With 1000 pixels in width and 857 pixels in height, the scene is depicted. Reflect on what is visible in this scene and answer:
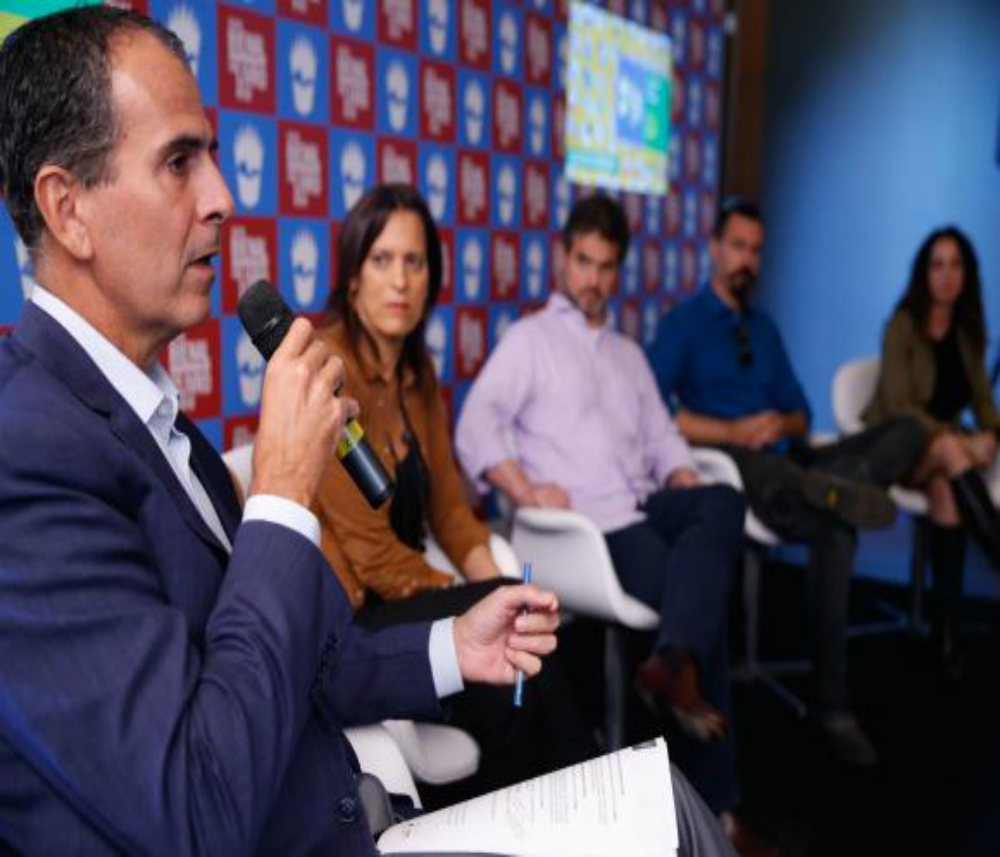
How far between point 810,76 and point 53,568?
505 cm

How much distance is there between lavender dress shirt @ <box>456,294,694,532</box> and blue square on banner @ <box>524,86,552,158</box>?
0.72m

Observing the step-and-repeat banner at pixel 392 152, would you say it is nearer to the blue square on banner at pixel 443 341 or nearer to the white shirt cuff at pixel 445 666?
the blue square on banner at pixel 443 341

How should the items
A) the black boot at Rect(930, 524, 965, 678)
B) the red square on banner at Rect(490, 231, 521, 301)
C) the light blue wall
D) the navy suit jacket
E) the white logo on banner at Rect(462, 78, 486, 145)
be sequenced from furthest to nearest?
1. the light blue wall
2. the black boot at Rect(930, 524, 965, 678)
3. the red square on banner at Rect(490, 231, 521, 301)
4. the white logo on banner at Rect(462, 78, 486, 145)
5. the navy suit jacket

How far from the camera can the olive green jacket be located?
12.5ft

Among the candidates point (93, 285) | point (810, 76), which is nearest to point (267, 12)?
point (93, 285)

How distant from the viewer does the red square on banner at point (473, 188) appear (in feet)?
10.5

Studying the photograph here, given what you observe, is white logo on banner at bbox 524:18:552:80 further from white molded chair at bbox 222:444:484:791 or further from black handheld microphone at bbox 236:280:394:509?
black handheld microphone at bbox 236:280:394:509

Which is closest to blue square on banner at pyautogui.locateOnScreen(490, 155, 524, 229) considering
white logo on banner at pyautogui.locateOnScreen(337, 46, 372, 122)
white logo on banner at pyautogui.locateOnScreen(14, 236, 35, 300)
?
white logo on banner at pyautogui.locateOnScreen(337, 46, 372, 122)

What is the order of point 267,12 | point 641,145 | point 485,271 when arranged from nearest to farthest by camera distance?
point 267,12 < point 485,271 < point 641,145

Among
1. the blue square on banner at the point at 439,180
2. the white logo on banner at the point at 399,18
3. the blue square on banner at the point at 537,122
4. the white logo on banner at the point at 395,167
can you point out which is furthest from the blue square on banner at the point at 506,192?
the white logo on banner at the point at 399,18

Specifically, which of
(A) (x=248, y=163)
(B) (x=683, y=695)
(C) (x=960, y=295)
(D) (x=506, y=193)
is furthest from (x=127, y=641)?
(C) (x=960, y=295)

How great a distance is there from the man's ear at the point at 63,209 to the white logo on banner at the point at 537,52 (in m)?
2.68

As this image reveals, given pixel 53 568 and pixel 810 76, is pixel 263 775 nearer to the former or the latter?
pixel 53 568

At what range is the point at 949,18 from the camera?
4754 mm
